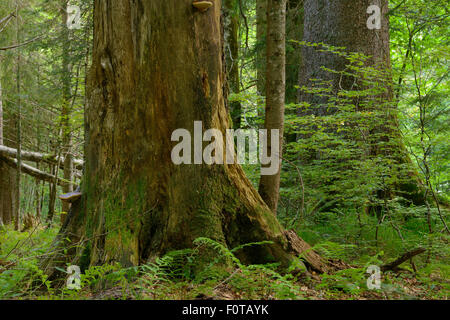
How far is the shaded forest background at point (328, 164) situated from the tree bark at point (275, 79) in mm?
325

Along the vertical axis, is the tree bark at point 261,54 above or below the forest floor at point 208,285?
above

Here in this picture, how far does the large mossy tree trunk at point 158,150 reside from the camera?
348 cm

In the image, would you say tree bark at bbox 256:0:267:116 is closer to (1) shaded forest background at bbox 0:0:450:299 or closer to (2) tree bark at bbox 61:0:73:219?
(1) shaded forest background at bbox 0:0:450:299

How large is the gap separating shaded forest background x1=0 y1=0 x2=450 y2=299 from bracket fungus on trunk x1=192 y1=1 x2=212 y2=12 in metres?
0.92

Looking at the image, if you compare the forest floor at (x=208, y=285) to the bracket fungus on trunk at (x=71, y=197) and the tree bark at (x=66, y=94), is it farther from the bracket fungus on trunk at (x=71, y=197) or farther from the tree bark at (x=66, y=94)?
the tree bark at (x=66, y=94)

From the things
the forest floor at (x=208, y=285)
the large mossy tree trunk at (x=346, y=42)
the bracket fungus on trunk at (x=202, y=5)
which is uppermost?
the large mossy tree trunk at (x=346, y=42)

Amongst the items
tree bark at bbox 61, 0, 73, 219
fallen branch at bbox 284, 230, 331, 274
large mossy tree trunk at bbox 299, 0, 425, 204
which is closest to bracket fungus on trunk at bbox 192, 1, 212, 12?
fallen branch at bbox 284, 230, 331, 274

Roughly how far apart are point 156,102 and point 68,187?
8.56m

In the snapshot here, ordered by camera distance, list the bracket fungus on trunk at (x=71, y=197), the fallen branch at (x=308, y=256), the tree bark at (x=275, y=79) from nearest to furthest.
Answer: the fallen branch at (x=308, y=256) → the bracket fungus on trunk at (x=71, y=197) → the tree bark at (x=275, y=79)

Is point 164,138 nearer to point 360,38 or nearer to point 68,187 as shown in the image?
point 360,38

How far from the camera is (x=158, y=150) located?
3.56 m

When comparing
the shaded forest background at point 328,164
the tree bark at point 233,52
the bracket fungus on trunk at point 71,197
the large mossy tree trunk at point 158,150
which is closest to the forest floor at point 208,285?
the shaded forest background at point 328,164

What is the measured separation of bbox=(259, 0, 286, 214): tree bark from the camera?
15.0ft
